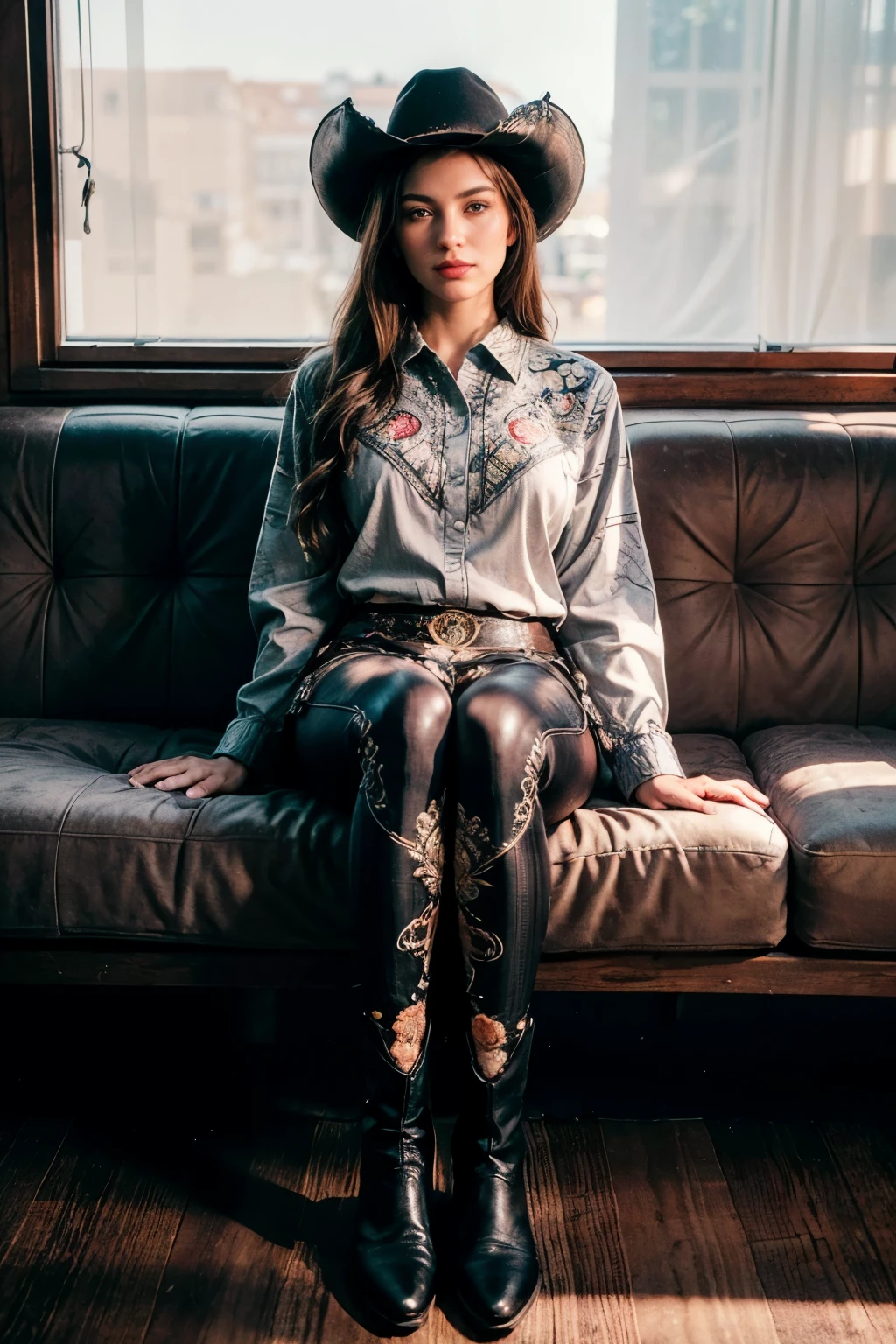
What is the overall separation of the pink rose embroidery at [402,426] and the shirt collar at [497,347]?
0.29 ft

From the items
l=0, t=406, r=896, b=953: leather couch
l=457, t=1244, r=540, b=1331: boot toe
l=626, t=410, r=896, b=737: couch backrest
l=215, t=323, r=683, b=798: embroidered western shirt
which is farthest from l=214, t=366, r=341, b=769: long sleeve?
l=457, t=1244, r=540, b=1331: boot toe

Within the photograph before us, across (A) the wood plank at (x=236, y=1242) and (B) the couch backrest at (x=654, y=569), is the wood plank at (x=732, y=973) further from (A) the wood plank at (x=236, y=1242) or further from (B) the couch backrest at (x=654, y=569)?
(B) the couch backrest at (x=654, y=569)

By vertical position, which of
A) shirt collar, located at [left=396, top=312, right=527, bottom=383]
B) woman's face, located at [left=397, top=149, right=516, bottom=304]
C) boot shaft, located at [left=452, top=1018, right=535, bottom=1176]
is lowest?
boot shaft, located at [left=452, top=1018, right=535, bottom=1176]

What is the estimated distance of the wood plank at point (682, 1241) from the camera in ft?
4.36

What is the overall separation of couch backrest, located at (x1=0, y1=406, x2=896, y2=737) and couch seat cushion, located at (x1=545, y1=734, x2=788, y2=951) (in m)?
0.58

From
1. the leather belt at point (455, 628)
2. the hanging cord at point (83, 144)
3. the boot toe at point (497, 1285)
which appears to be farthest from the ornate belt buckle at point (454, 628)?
the hanging cord at point (83, 144)

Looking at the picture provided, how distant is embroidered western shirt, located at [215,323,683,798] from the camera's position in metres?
1.69

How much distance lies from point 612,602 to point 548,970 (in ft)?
1.74

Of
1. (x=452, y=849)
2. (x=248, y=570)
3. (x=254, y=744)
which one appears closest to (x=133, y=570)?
(x=248, y=570)

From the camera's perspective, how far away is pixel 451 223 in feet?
5.48

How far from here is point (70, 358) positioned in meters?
2.32

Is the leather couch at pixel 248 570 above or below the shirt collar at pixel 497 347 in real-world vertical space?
below

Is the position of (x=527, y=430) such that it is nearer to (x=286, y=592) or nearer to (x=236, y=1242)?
(x=286, y=592)

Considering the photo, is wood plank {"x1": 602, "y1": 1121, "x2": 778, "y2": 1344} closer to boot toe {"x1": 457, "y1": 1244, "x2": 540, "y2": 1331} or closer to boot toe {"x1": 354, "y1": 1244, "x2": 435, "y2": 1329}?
boot toe {"x1": 457, "y1": 1244, "x2": 540, "y2": 1331}
